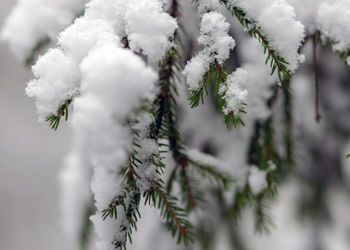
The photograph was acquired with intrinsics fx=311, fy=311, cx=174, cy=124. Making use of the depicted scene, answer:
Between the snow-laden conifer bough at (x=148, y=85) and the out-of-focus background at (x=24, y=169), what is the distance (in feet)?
22.6

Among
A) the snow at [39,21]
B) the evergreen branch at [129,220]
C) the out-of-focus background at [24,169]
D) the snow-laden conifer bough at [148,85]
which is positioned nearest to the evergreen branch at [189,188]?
the snow-laden conifer bough at [148,85]

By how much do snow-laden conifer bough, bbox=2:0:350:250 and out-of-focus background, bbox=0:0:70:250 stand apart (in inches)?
271

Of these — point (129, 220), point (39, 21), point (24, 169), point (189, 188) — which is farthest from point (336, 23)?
point (24, 169)

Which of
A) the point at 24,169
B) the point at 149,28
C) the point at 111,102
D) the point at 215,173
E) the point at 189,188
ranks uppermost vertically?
the point at 149,28

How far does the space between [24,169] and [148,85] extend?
29.7 feet

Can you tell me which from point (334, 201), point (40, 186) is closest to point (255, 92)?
point (334, 201)

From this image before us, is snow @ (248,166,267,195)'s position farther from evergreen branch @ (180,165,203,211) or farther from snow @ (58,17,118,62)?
snow @ (58,17,118,62)

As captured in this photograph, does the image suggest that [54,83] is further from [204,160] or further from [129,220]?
[204,160]

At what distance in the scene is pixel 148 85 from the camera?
27.1 inches

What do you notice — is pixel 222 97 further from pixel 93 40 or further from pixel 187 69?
pixel 93 40

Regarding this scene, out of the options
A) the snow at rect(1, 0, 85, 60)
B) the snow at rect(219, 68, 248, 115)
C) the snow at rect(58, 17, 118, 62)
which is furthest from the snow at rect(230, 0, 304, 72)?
the snow at rect(1, 0, 85, 60)

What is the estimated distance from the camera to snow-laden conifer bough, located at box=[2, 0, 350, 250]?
2.19 feet

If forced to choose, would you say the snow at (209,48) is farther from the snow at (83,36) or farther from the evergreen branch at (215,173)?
the evergreen branch at (215,173)

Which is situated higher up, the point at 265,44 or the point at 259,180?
the point at 265,44
